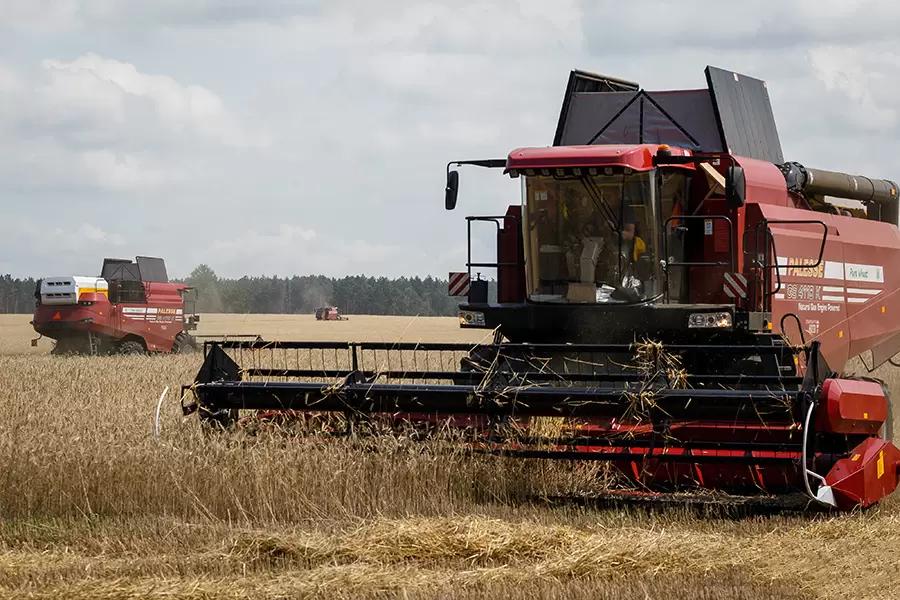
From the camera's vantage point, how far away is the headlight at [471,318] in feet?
29.0

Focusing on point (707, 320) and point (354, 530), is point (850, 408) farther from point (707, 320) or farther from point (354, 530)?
point (354, 530)

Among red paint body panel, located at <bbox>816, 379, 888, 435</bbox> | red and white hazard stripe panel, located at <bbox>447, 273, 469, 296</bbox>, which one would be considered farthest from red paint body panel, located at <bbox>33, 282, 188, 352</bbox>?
red paint body panel, located at <bbox>816, 379, 888, 435</bbox>

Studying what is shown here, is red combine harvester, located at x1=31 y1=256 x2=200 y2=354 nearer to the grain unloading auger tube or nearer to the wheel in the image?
the wheel

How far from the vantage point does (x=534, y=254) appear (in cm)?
856

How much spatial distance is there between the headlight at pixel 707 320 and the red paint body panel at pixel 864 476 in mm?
1669

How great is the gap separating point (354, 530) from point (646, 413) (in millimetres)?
1700

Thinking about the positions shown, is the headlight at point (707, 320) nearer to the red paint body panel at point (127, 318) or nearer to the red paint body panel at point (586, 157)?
the red paint body panel at point (586, 157)

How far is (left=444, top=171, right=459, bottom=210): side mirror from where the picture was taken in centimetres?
852

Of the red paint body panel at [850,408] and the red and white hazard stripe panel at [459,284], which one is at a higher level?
the red and white hazard stripe panel at [459,284]

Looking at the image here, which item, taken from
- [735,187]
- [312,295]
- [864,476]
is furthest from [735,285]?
[312,295]

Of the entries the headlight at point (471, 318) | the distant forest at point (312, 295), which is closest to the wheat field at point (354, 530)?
the headlight at point (471, 318)

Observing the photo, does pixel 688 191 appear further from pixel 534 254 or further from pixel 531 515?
pixel 531 515

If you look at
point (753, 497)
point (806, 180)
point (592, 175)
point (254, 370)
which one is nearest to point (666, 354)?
point (753, 497)

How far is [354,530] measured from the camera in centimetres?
586
